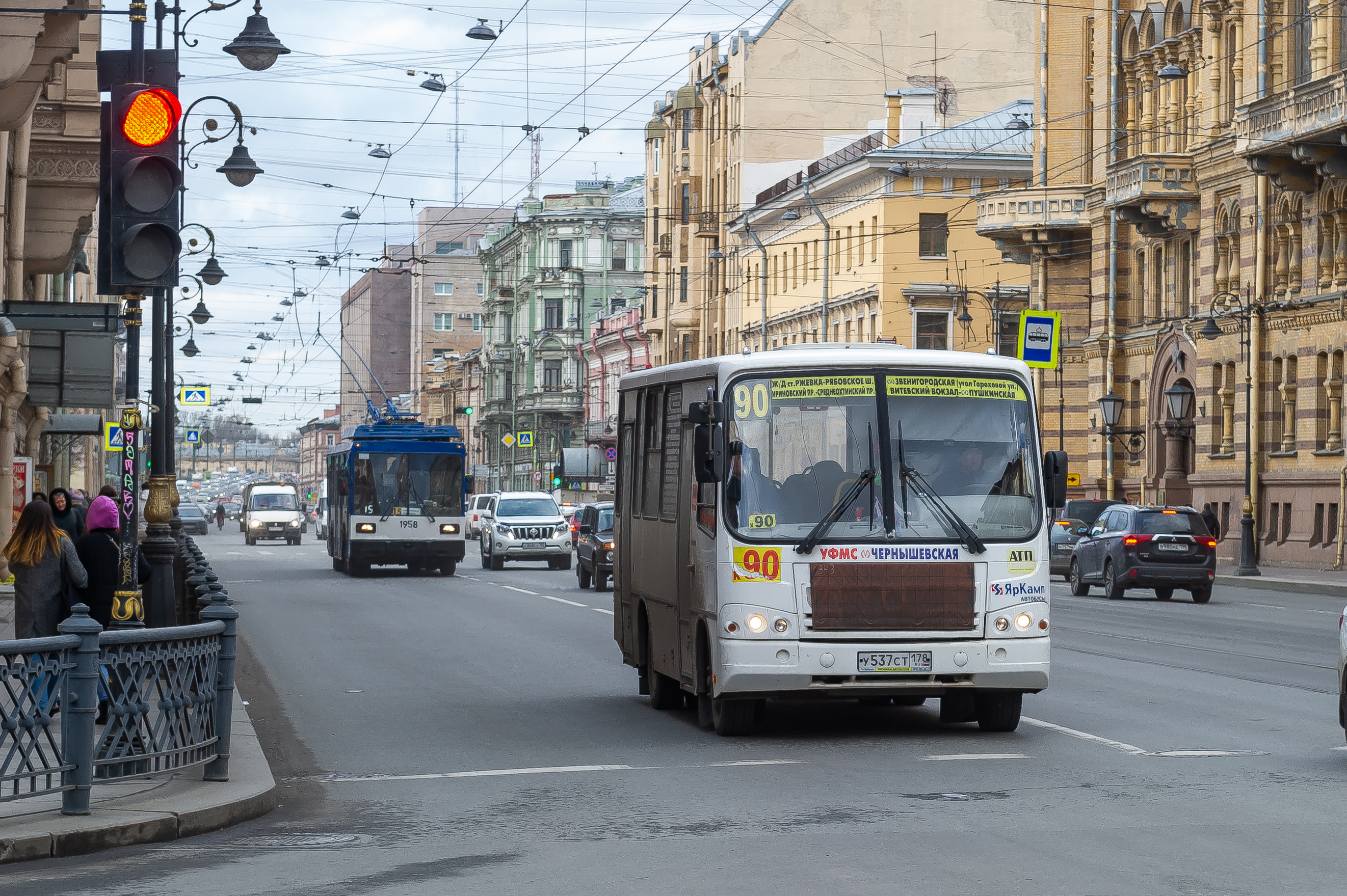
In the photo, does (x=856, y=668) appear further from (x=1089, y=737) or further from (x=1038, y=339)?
(x=1038, y=339)

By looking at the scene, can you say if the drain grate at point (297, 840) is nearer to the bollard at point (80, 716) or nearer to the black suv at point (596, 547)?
the bollard at point (80, 716)

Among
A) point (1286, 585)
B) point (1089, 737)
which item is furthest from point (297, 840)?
point (1286, 585)

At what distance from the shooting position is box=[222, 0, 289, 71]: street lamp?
21953 mm

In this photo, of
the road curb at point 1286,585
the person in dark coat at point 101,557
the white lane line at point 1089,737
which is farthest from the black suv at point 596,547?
the person in dark coat at point 101,557

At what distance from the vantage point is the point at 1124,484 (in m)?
56.2

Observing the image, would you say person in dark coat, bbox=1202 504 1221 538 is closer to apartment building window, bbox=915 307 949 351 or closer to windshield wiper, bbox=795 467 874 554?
apartment building window, bbox=915 307 949 351

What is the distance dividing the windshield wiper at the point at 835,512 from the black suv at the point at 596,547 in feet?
69.6

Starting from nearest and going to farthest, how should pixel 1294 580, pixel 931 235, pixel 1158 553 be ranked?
1. pixel 1158 553
2. pixel 1294 580
3. pixel 931 235

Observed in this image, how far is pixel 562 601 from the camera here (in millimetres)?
32062

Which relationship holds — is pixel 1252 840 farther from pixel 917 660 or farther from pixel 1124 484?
pixel 1124 484

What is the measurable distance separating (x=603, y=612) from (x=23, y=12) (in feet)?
46.9

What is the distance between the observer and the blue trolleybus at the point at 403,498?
1649 inches

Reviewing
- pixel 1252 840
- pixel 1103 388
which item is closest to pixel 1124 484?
pixel 1103 388

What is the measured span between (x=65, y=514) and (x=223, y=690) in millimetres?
9217
